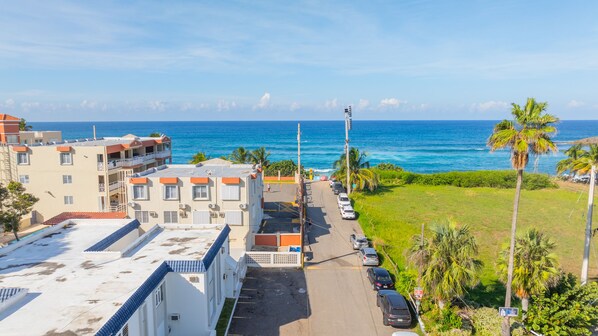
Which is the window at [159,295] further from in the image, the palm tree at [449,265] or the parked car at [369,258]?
the parked car at [369,258]

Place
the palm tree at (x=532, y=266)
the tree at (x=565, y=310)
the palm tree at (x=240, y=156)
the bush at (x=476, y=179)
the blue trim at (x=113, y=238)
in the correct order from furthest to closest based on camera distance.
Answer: the bush at (x=476, y=179) < the palm tree at (x=240, y=156) < the blue trim at (x=113, y=238) < the palm tree at (x=532, y=266) < the tree at (x=565, y=310)

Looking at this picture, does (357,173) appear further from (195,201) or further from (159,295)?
(159,295)

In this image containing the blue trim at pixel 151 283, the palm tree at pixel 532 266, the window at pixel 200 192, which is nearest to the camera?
the blue trim at pixel 151 283

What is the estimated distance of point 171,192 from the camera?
3077cm

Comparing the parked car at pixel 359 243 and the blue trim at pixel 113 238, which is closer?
the blue trim at pixel 113 238

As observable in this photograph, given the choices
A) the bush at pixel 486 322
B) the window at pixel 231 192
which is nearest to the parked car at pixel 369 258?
the bush at pixel 486 322

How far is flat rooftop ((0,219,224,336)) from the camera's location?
41.8 ft

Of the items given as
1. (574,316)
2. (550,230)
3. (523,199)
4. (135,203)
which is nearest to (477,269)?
(574,316)

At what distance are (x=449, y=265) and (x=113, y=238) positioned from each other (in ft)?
56.9

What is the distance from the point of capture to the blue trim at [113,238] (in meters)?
20.0

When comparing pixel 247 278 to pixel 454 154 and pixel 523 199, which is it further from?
pixel 454 154

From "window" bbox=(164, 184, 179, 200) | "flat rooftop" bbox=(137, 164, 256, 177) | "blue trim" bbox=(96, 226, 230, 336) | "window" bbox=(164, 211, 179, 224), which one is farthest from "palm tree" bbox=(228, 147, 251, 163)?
"blue trim" bbox=(96, 226, 230, 336)

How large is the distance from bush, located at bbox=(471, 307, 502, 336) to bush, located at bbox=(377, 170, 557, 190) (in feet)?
144

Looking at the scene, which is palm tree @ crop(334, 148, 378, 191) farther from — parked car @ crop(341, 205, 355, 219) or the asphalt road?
the asphalt road
